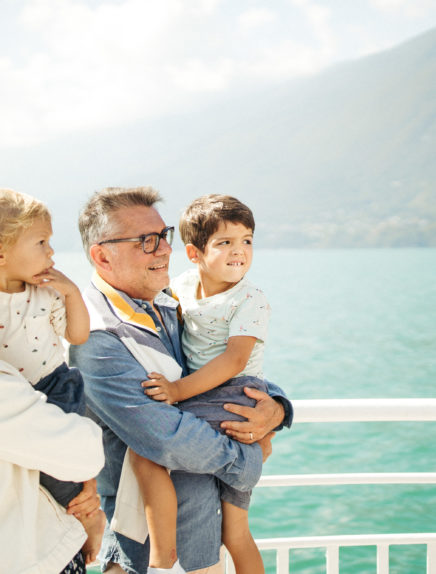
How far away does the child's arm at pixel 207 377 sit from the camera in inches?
61.9

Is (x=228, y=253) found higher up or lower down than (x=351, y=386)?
higher up

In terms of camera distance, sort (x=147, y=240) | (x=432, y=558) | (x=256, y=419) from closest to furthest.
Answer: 1. (x=256, y=419)
2. (x=147, y=240)
3. (x=432, y=558)

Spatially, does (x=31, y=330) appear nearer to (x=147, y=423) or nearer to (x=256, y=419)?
(x=147, y=423)

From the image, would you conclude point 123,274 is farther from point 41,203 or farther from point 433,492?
point 433,492

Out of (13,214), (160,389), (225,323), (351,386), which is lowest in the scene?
(351,386)

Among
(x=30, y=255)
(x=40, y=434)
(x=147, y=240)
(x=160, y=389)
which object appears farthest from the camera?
(x=147, y=240)

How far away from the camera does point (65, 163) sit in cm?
11550

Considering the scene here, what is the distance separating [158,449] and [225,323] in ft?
1.52

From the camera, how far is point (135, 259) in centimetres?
177

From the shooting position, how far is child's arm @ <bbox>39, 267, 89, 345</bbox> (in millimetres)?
1369

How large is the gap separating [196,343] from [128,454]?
404mm

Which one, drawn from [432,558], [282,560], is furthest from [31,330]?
[432,558]

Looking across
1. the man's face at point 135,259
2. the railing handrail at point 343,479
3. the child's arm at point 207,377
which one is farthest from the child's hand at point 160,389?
the railing handrail at point 343,479

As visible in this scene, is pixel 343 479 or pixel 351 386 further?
pixel 351 386
